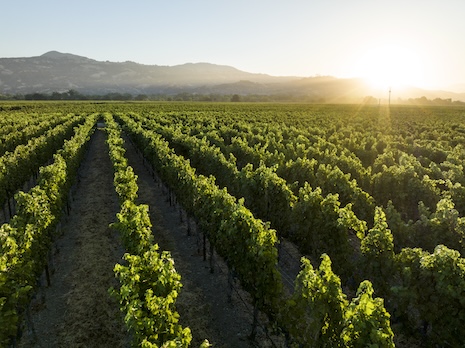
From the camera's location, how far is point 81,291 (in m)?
13.9

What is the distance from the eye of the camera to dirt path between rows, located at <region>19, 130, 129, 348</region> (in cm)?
1157

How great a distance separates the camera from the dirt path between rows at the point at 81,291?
456 inches

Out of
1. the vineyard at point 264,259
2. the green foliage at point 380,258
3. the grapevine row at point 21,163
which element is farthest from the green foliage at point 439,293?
the grapevine row at point 21,163

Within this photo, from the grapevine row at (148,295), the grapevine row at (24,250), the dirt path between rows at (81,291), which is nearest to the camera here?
the grapevine row at (148,295)

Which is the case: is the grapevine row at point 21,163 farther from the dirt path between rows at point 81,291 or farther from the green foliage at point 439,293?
the green foliage at point 439,293


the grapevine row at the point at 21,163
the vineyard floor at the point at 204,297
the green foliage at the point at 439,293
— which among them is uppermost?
the grapevine row at the point at 21,163

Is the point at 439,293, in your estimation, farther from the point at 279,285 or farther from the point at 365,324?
the point at 279,285

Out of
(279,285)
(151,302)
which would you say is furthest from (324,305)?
(151,302)

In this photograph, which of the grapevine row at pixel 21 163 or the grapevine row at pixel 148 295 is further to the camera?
the grapevine row at pixel 21 163

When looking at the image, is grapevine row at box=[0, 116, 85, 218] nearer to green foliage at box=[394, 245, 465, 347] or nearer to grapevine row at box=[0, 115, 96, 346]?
grapevine row at box=[0, 115, 96, 346]

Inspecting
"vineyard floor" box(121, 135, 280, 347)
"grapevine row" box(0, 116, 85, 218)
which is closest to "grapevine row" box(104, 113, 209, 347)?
"vineyard floor" box(121, 135, 280, 347)

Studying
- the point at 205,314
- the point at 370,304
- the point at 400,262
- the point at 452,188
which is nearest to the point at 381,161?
the point at 452,188

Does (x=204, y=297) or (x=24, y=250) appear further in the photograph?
(x=204, y=297)

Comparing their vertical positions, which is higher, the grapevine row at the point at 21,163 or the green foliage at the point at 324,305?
the grapevine row at the point at 21,163
